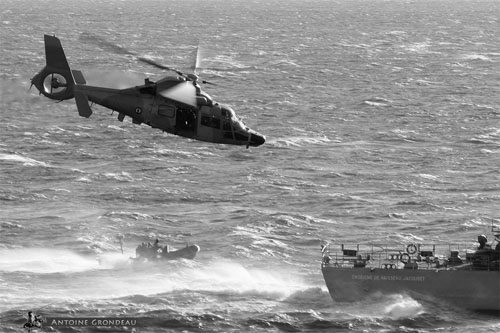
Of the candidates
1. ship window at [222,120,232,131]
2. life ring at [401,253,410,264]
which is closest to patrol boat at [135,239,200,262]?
life ring at [401,253,410,264]

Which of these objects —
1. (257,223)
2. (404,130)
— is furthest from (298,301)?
(404,130)

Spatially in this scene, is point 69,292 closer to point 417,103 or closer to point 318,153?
point 318,153

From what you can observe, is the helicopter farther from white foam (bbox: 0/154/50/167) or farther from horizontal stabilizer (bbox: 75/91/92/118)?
white foam (bbox: 0/154/50/167)

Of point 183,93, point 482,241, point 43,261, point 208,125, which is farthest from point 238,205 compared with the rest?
point 183,93

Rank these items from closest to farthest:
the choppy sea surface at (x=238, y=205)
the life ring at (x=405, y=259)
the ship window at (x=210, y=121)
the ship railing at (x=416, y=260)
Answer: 1. the ship window at (x=210, y=121)
2. the choppy sea surface at (x=238, y=205)
3. the ship railing at (x=416, y=260)
4. the life ring at (x=405, y=259)

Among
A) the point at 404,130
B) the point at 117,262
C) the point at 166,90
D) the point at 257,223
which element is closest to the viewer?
the point at 166,90

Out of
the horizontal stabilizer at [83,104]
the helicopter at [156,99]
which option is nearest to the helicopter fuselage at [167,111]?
the helicopter at [156,99]

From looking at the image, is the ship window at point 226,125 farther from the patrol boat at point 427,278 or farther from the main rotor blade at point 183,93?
the patrol boat at point 427,278
